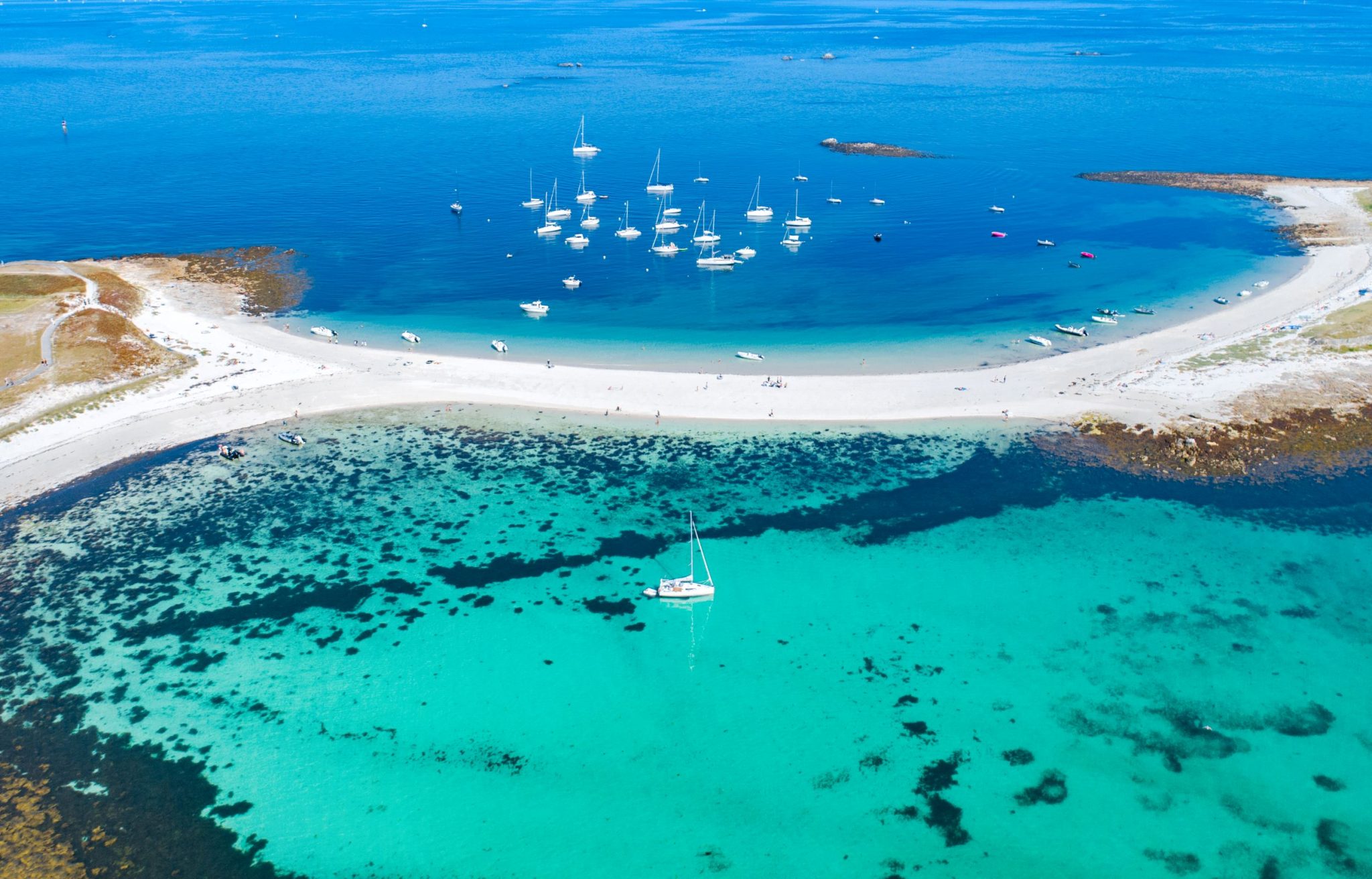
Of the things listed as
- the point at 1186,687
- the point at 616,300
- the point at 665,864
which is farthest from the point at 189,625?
the point at 616,300

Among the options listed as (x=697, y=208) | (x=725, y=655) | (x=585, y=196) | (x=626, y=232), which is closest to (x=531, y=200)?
(x=585, y=196)

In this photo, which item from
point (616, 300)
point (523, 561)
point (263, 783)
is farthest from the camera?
point (616, 300)

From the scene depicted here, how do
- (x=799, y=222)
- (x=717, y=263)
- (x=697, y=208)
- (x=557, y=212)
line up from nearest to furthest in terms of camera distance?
(x=717, y=263), (x=799, y=222), (x=557, y=212), (x=697, y=208)

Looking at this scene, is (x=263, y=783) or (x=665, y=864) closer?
(x=665, y=864)

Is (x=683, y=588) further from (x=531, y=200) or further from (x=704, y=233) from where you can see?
(x=531, y=200)

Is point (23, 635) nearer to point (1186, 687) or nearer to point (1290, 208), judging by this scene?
point (1186, 687)

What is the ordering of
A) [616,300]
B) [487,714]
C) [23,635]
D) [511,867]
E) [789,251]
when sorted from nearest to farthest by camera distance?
[511,867]
[487,714]
[23,635]
[616,300]
[789,251]

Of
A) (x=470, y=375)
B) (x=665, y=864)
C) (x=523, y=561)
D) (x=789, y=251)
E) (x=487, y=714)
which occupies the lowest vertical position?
(x=665, y=864)
